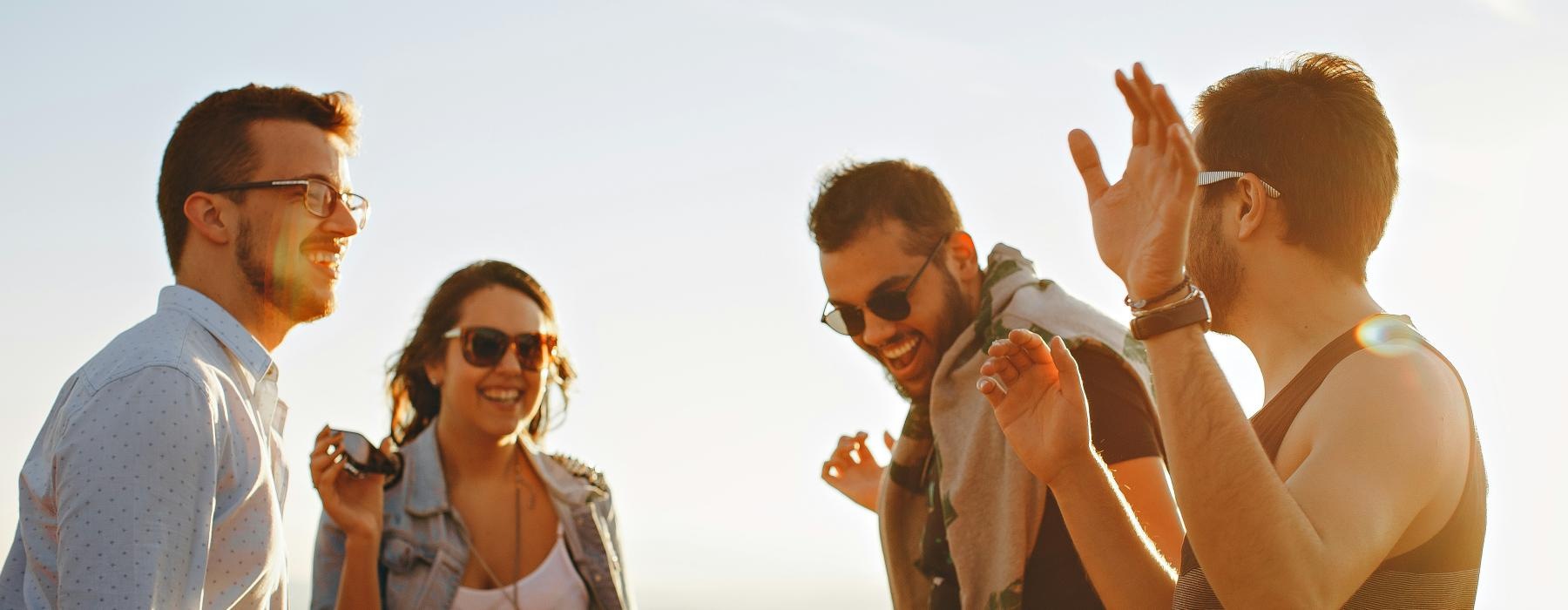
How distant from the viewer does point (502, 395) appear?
17.3 ft

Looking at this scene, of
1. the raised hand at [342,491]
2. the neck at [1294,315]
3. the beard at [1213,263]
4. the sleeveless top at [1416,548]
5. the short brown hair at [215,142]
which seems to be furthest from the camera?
the raised hand at [342,491]

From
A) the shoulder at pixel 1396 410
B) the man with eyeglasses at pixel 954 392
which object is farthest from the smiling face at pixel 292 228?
the shoulder at pixel 1396 410

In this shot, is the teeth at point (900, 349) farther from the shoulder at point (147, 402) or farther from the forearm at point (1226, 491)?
the shoulder at point (147, 402)

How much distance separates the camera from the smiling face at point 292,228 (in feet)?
11.1

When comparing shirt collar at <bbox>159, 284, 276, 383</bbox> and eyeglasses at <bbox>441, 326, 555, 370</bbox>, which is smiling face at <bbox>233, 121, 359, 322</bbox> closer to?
shirt collar at <bbox>159, 284, 276, 383</bbox>

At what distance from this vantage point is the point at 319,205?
11.7 ft

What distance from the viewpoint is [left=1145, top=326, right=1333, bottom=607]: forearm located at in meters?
1.97

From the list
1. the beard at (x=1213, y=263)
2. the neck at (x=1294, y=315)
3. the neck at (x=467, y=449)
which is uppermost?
the neck at (x=467, y=449)

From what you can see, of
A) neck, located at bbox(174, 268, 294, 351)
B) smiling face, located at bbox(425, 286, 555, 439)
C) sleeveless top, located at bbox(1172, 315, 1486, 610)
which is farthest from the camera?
smiling face, located at bbox(425, 286, 555, 439)

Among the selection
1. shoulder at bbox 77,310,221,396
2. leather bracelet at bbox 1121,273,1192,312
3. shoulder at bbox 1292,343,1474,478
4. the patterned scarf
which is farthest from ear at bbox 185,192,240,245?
shoulder at bbox 1292,343,1474,478

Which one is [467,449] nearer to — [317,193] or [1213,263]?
[317,193]

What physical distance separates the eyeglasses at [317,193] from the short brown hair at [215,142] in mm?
26

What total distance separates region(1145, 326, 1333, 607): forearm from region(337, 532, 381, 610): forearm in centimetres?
350

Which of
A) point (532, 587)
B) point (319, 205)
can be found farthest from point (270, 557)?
point (532, 587)
